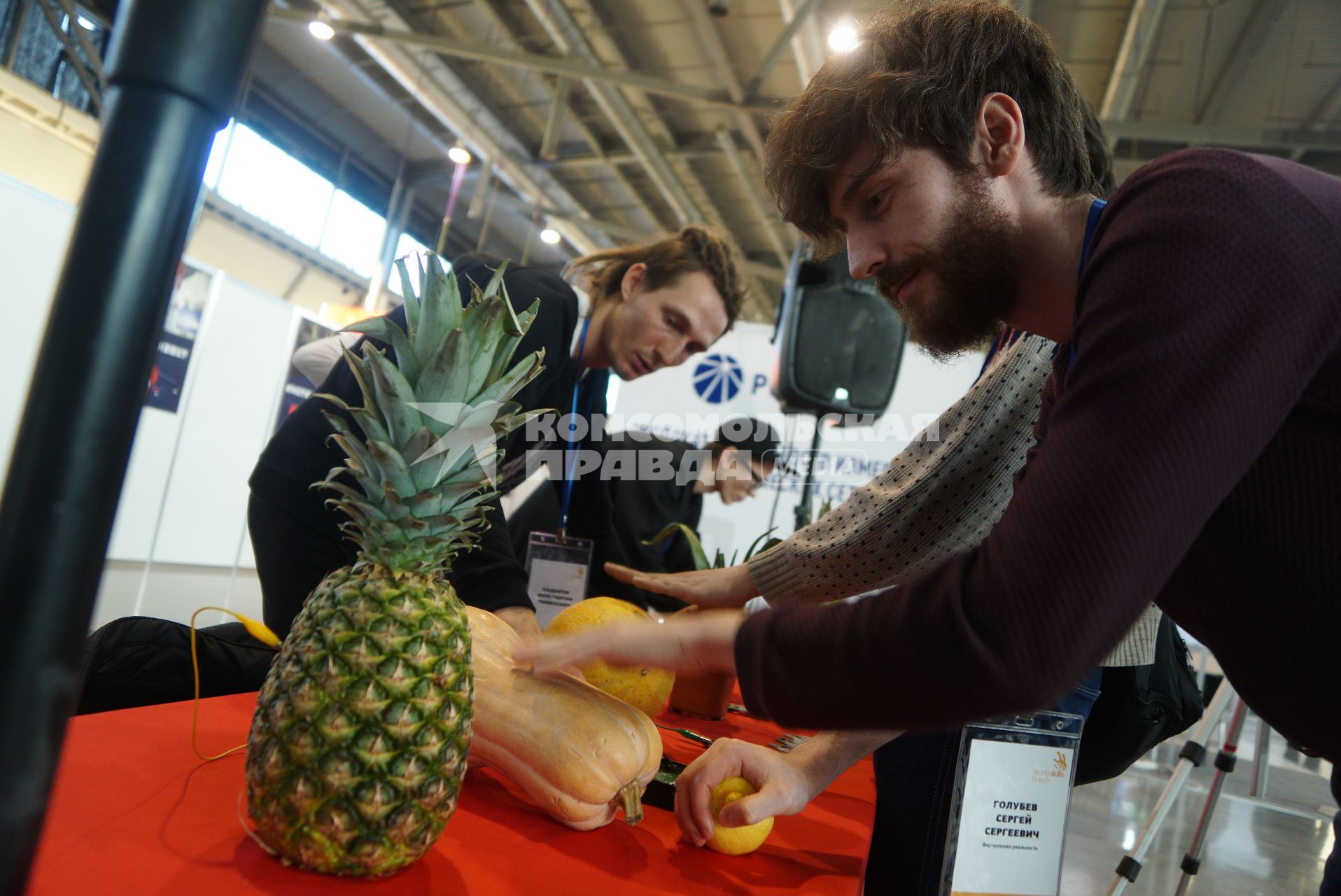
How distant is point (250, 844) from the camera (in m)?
0.70

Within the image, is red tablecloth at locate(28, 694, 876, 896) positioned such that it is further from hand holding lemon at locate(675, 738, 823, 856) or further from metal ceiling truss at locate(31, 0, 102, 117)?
metal ceiling truss at locate(31, 0, 102, 117)

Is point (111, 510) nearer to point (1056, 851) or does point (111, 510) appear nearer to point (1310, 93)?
point (1056, 851)

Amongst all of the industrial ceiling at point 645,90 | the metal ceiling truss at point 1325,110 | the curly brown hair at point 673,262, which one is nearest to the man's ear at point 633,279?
the curly brown hair at point 673,262

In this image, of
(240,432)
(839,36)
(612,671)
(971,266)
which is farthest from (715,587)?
(240,432)

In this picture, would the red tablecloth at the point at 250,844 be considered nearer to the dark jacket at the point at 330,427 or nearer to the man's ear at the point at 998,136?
the dark jacket at the point at 330,427

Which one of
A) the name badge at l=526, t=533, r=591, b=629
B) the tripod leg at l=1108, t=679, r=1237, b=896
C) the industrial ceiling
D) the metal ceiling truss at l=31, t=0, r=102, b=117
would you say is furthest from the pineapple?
the metal ceiling truss at l=31, t=0, r=102, b=117

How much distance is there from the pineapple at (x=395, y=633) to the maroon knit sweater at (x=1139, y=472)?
285 mm

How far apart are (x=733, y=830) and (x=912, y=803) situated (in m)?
0.70

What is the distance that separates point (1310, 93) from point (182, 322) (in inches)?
367

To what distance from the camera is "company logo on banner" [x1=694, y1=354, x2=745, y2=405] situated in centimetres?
628

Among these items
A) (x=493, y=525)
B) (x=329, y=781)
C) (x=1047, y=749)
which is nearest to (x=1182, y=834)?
(x=1047, y=749)

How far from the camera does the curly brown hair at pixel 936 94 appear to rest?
3.93 ft

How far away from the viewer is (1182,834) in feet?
16.5

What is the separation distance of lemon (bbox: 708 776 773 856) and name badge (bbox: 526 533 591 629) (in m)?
1.08
